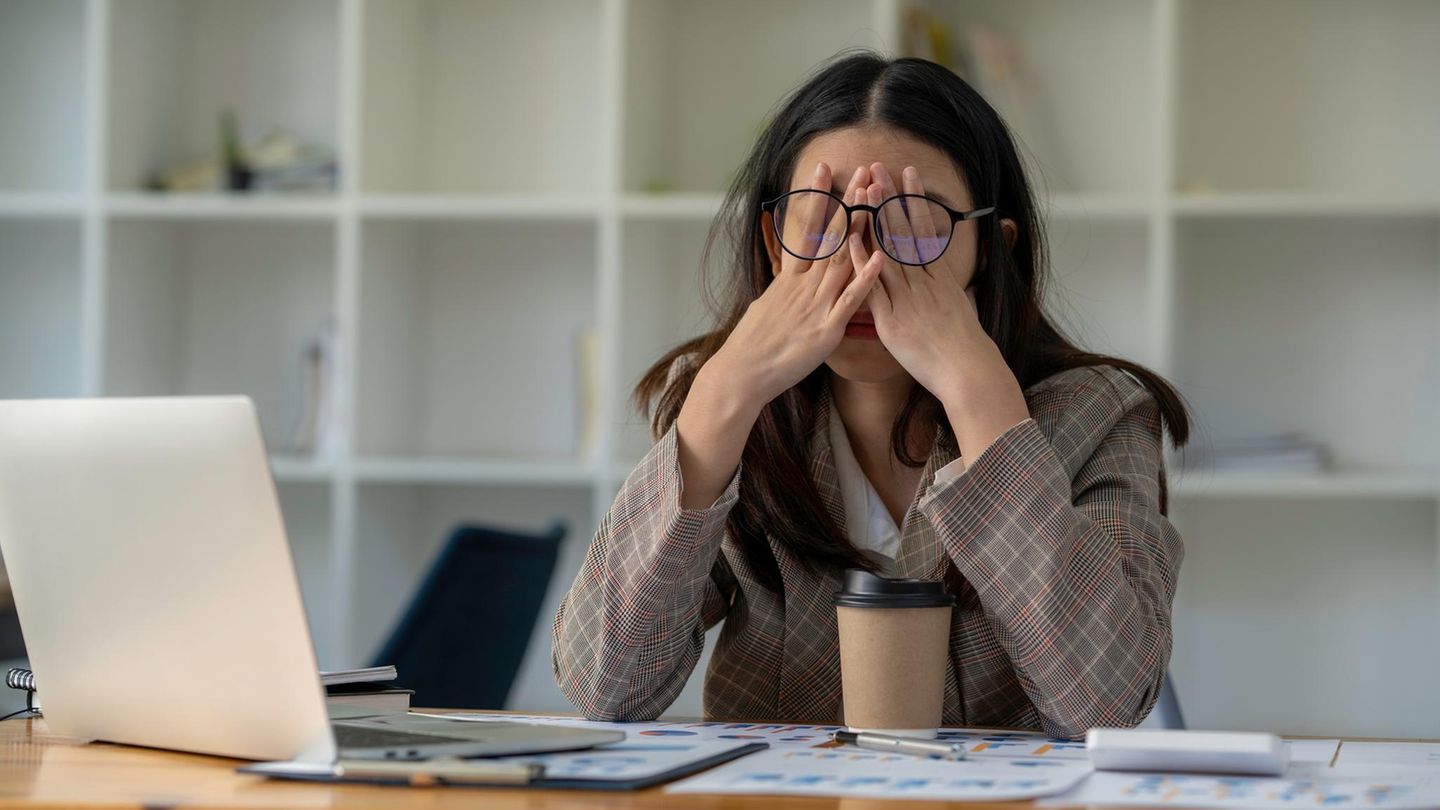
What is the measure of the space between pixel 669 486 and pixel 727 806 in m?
0.48

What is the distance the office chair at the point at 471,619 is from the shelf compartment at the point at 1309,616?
130 centimetres

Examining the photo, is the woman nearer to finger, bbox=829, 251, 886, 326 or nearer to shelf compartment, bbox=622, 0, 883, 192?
finger, bbox=829, 251, 886, 326

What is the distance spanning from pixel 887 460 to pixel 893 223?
262 millimetres

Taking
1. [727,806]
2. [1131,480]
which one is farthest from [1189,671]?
[727,806]

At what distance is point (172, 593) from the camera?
85cm

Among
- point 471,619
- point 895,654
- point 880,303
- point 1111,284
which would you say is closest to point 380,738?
point 895,654

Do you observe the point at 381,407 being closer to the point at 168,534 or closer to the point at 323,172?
the point at 323,172

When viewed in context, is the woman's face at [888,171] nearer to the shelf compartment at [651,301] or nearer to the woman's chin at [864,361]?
the woman's chin at [864,361]

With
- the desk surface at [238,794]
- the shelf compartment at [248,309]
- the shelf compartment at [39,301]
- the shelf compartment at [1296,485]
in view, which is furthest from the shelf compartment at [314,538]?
the desk surface at [238,794]

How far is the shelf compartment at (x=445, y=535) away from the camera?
2857 mm

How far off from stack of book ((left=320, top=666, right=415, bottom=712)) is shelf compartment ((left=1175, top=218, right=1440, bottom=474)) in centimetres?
204

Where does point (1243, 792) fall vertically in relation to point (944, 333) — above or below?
below

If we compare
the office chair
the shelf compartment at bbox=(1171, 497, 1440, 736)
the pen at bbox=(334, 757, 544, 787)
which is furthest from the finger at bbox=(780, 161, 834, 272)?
the shelf compartment at bbox=(1171, 497, 1440, 736)

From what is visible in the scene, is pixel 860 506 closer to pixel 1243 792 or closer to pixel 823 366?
pixel 823 366
